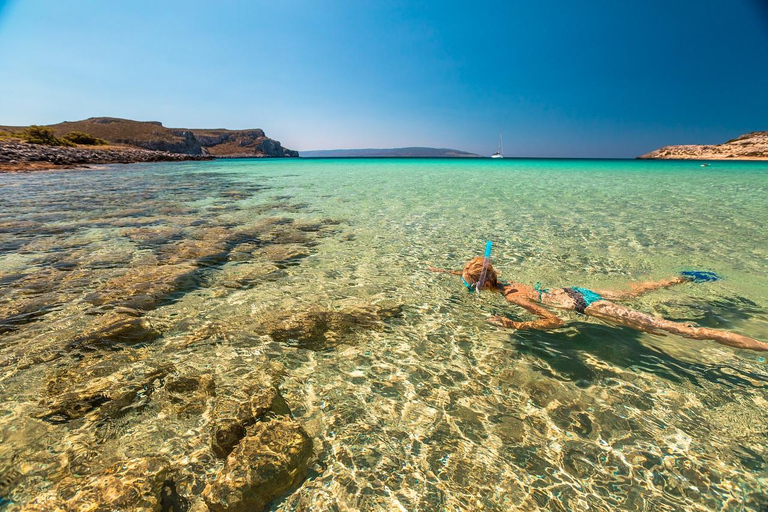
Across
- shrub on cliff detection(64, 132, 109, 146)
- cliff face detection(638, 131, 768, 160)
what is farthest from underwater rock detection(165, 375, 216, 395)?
cliff face detection(638, 131, 768, 160)

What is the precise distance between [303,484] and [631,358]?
4.95 m

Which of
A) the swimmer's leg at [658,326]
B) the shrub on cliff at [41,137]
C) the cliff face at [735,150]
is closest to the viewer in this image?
the swimmer's leg at [658,326]

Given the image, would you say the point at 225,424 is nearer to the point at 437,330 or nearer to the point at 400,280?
the point at 437,330

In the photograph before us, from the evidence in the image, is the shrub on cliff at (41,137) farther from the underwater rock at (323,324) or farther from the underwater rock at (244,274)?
the underwater rock at (323,324)

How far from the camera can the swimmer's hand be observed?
229 inches

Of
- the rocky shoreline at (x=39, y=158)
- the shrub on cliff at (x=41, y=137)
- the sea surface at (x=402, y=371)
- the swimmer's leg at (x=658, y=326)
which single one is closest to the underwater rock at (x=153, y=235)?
the sea surface at (x=402, y=371)

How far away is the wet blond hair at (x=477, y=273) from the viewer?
24.1ft

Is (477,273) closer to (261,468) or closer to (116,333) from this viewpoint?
(261,468)

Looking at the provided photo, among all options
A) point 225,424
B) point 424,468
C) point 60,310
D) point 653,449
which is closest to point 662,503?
point 653,449

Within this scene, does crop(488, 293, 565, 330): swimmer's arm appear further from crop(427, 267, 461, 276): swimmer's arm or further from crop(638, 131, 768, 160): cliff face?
crop(638, 131, 768, 160): cliff face

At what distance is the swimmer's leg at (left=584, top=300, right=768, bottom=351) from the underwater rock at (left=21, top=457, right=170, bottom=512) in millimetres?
6961

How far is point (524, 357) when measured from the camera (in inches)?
194

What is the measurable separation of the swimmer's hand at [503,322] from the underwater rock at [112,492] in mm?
5105

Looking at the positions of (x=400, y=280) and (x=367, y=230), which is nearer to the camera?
(x=400, y=280)
